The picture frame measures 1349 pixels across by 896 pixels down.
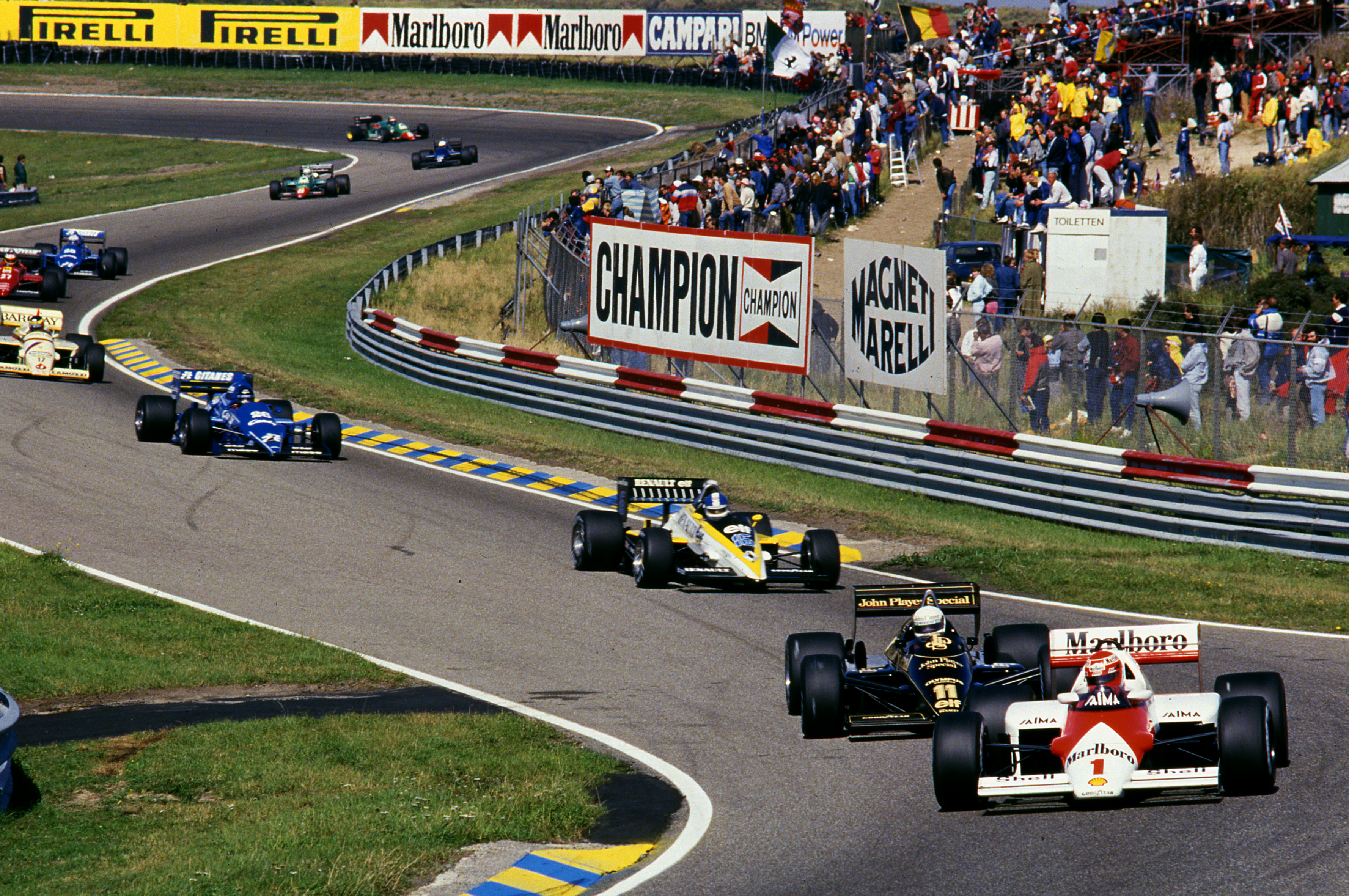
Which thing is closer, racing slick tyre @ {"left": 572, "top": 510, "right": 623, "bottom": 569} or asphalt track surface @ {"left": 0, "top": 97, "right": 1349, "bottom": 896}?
asphalt track surface @ {"left": 0, "top": 97, "right": 1349, "bottom": 896}

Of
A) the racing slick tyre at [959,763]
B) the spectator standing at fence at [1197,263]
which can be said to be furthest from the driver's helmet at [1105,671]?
the spectator standing at fence at [1197,263]

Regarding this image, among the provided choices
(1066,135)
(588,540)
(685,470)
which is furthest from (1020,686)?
(1066,135)

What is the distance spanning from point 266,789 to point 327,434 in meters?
11.6

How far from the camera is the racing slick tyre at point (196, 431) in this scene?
21.1m

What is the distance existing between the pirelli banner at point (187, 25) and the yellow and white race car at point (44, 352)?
5367 centimetres

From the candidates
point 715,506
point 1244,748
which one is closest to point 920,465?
point 715,506

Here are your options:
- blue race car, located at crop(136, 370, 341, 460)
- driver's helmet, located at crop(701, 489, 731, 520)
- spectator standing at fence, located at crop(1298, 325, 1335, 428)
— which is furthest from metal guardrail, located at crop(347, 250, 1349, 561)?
driver's helmet, located at crop(701, 489, 731, 520)

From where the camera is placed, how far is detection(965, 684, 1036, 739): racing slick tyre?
388 inches

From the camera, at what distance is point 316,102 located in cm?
7212

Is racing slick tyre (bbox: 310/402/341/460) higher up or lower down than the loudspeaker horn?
lower down

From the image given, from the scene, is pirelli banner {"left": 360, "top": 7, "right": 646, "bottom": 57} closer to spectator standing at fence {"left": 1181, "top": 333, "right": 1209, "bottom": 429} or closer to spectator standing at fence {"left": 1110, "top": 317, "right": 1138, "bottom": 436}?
spectator standing at fence {"left": 1110, "top": 317, "right": 1138, "bottom": 436}

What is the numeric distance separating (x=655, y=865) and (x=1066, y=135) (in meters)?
22.5

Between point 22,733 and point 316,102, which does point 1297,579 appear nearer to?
point 22,733

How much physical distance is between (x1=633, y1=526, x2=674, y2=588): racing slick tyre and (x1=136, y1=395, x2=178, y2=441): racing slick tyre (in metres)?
9.46
